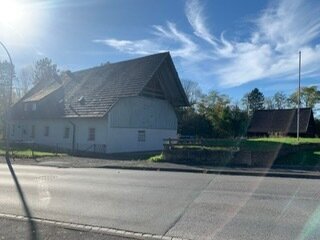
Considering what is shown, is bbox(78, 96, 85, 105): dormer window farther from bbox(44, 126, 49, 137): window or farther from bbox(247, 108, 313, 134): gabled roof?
bbox(247, 108, 313, 134): gabled roof

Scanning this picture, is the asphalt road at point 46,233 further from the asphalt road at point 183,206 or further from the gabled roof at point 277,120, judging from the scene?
the gabled roof at point 277,120

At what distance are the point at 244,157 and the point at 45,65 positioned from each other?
71.4 metres

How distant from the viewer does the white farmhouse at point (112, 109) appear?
32656 millimetres

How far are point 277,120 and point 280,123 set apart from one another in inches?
35.9

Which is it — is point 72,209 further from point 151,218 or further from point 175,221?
point 175,221

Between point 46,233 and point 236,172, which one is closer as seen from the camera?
point 46,233

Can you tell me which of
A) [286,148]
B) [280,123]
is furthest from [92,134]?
[280,123]

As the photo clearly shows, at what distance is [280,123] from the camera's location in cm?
5997

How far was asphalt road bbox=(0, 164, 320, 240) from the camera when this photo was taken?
A: 7.09m

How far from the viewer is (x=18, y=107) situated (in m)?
45.6

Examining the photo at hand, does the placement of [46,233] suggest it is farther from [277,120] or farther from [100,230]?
[277,120]

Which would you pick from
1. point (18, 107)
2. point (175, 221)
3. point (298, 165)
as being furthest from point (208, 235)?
point (18, 107)

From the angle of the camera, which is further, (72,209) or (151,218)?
(72,209)

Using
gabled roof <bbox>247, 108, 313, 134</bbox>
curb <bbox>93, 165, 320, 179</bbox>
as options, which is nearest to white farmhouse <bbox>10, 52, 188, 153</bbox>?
curb <bbox>93, 165, 320, 179</bbox>
